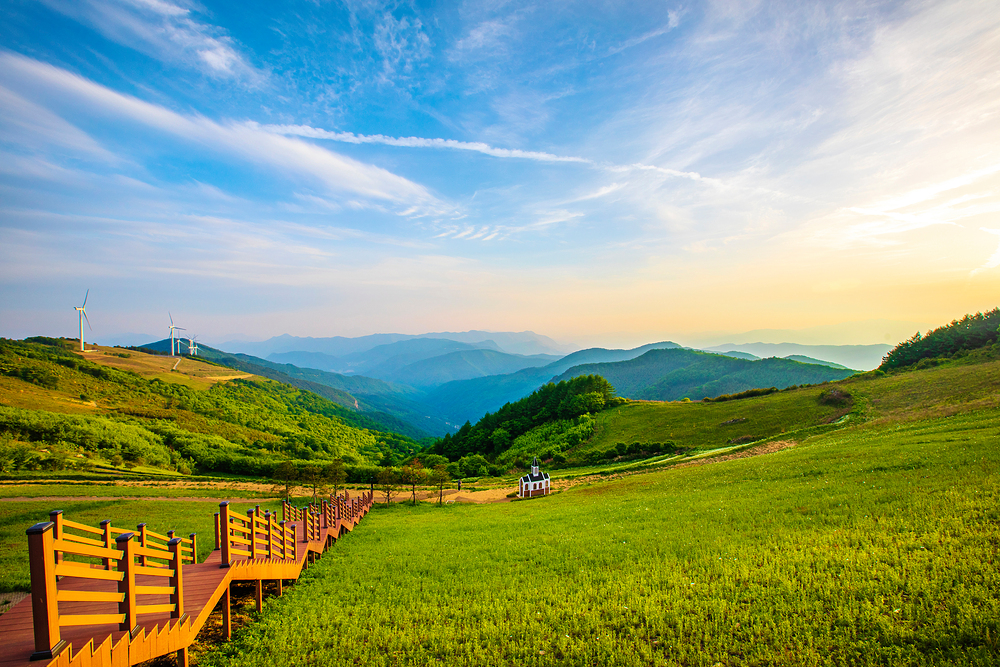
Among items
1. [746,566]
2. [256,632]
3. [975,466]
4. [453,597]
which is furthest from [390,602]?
[975,466]

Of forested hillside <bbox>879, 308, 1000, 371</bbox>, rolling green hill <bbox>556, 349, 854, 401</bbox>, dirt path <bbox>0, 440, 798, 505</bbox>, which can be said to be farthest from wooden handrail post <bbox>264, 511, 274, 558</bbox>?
rolling green hill <bbox>556, 349, 854, 401</bbox>

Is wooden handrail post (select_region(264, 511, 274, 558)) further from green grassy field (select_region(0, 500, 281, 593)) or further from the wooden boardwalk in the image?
green grassy field (select_region(0, 500, 281, 593))

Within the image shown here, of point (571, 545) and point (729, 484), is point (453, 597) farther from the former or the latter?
point (729, 484)

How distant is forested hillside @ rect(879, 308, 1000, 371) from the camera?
59406 millimetres

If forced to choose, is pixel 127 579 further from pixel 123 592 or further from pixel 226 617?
pixel 226 617

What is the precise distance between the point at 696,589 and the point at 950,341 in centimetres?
8560

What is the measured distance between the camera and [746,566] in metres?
9.28

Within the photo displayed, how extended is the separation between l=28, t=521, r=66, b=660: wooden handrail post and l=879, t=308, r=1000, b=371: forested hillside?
85.2 meters

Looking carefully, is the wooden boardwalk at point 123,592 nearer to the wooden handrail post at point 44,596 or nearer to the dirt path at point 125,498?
the wooden handrail post at point 44,596

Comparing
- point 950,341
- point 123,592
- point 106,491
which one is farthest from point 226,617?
point 950,341

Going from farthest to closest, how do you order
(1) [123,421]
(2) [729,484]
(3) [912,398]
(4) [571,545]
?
(1) [123,421] < (3) [912,398] < (2) [729,484] < (4) [571,545]

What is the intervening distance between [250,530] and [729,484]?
67.3ft

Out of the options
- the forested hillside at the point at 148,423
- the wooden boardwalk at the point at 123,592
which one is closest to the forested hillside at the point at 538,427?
the forested hillside at the point at 148,423

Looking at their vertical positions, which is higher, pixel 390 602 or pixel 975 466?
pixel 975 466
